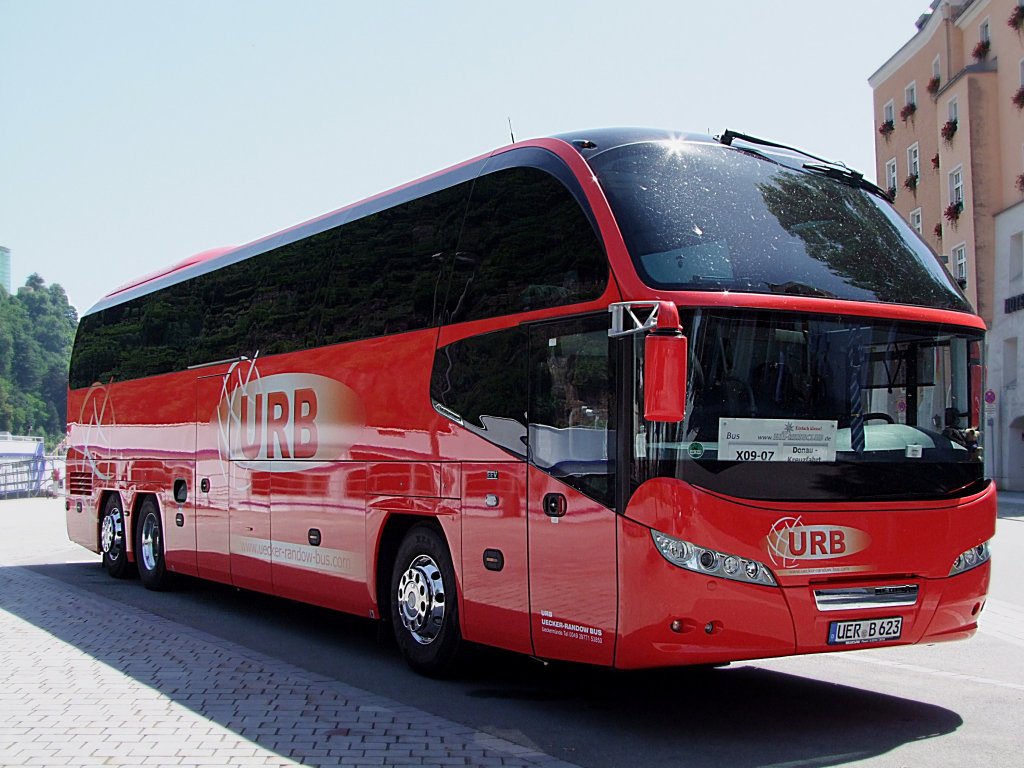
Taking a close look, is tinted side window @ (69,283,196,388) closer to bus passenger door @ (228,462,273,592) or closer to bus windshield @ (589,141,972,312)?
bus passenger door @ (228,462,273,592)

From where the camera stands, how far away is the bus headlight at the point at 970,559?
7660mm

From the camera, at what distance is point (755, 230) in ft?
25.0

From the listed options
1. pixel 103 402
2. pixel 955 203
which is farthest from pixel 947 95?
pixel 103 402

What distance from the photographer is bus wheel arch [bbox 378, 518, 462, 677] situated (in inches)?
353

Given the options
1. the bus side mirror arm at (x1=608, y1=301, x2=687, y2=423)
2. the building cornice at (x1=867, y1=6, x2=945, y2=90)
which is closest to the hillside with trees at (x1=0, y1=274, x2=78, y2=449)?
the building cornice at (x1=867, y1=6, x2=945, y2=90)

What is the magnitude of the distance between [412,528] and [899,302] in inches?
155

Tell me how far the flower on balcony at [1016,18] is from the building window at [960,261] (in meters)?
7.24

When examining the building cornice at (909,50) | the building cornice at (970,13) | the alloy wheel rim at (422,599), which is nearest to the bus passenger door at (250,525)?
the alloy wheel rim at (422,599)

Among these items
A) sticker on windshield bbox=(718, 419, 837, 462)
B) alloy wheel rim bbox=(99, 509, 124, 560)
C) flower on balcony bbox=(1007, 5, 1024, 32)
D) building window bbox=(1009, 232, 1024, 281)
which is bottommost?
alloy wheel rim bbox=(99, 509, 124, 560)

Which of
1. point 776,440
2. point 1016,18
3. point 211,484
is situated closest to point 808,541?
point 776,440

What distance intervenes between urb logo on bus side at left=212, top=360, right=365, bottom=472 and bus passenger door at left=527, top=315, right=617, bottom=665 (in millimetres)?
2725

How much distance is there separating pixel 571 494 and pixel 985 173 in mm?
39601

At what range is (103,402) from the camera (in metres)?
16.9

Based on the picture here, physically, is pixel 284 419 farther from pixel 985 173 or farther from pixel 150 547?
pixel 985 173
